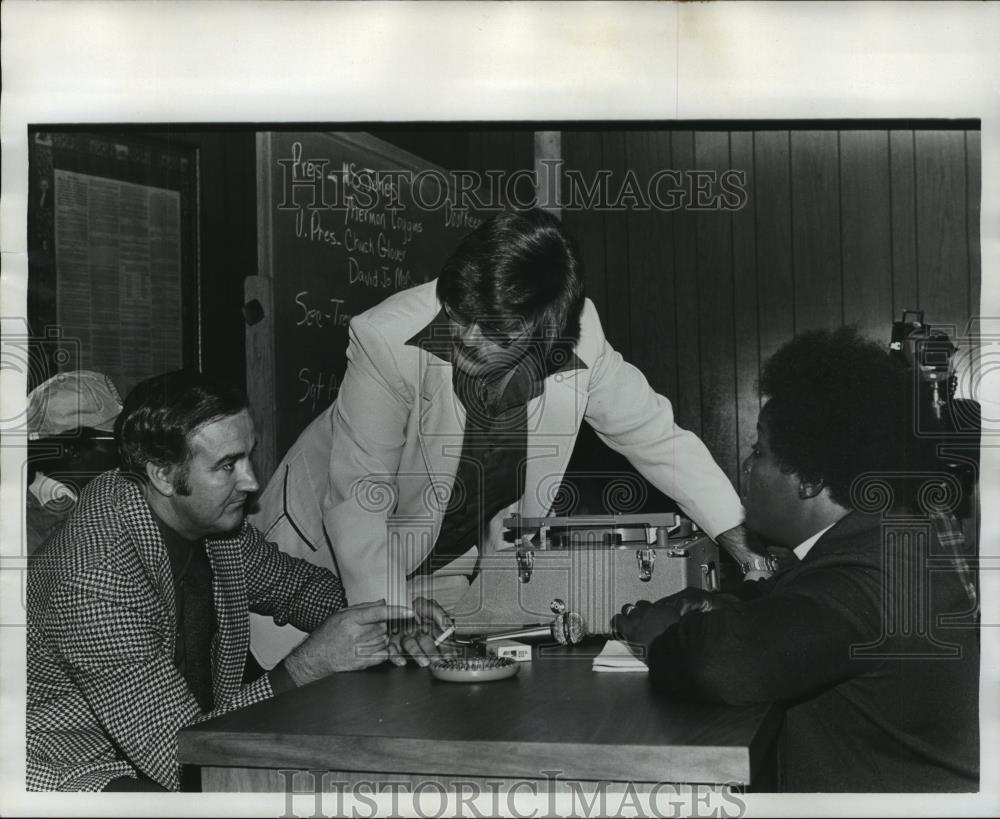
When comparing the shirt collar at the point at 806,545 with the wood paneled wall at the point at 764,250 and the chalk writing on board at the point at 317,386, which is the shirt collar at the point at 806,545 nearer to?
the wood paneled wall at the point at 764,250

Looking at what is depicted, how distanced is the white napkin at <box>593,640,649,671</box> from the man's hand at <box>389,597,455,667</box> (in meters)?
0.35

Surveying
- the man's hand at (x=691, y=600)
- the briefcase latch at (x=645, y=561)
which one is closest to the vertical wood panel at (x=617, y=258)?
the briefcase latch at (x=645, y=561)

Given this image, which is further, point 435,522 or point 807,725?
point 435,522

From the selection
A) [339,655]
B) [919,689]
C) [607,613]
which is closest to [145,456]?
[339,655]

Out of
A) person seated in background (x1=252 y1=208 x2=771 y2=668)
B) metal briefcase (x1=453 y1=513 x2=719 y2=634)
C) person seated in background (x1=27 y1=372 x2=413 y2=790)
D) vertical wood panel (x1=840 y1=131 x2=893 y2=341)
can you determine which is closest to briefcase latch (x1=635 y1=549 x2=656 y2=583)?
metal briefcase (x1=453 y1=513 x2=719 y2=634)

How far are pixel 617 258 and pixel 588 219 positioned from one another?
121 mm

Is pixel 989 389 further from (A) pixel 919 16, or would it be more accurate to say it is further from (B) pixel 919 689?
(A) pixel 919 16

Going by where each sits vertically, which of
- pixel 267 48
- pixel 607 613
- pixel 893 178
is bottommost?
pixel 607 613

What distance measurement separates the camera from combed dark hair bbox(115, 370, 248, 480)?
2646mm

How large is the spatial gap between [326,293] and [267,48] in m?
0.61

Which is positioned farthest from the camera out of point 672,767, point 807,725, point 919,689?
point 919,689

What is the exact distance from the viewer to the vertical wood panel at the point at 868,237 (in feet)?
8.86

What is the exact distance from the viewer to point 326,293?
112 inches

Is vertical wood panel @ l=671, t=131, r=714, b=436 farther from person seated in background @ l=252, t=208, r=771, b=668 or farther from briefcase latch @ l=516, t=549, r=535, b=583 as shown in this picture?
briefcase latch @ l=516, t=549, r=535, b=583
